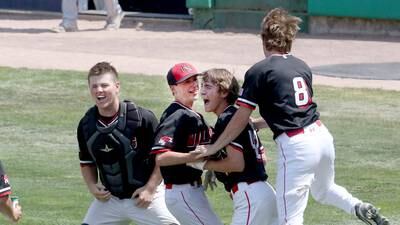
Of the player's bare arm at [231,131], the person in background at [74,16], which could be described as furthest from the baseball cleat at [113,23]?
the player's bare arm at [231,131]

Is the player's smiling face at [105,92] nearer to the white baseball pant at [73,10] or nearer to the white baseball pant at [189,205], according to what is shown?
the white baseball pant at [189,205]

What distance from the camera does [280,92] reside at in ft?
23.2

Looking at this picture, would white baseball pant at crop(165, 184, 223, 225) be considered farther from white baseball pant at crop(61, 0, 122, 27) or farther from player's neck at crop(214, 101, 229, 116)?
white baseball pant at crop(61, 0, 122, 27)

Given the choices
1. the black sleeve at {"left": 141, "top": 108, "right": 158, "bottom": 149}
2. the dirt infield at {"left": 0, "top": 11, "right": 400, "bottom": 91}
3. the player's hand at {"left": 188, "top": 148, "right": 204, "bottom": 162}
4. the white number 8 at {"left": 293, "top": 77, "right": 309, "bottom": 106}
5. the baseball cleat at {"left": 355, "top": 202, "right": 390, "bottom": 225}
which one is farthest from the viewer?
the dirt infield at {"left": 0, "top": 11, "right": 400, "bottom": 91}

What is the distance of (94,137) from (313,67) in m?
9.24

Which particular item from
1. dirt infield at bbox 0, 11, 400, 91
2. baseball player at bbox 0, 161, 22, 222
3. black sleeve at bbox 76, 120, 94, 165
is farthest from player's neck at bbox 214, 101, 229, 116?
dirt infield at bbox 0, 11, 400, 91

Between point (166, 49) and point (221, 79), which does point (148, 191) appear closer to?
point (221, 79)

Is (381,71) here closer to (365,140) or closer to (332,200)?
(365,140)

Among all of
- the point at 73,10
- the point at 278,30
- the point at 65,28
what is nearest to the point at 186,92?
the point at 278,30

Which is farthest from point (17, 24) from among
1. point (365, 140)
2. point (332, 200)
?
point (332, 200)

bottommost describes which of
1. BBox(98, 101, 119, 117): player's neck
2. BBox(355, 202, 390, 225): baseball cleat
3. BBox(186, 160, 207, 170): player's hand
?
BBox(355, 202, 390, 225): baseball cleat

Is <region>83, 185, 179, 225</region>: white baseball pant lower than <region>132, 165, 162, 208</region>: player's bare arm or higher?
lower

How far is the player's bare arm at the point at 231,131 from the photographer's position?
6824 mm

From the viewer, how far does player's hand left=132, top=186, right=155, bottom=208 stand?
693 centimetres
